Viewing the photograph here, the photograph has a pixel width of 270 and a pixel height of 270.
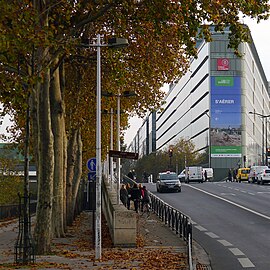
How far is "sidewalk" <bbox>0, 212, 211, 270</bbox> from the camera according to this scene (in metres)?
13.8

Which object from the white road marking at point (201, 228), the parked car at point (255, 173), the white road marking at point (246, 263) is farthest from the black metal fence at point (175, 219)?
the parked car at point (255, 173)

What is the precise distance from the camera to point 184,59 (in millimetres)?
27156

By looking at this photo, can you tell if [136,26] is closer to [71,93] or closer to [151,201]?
[71,93]

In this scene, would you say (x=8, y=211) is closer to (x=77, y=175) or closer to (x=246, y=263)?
(x=77, y=175)

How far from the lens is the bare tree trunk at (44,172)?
15812 millimetres

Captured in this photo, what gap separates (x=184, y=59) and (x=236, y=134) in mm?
82082

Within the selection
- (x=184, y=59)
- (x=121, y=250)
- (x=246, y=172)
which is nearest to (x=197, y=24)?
(x=121, y=250)

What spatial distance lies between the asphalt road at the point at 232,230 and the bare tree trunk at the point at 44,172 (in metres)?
4.20

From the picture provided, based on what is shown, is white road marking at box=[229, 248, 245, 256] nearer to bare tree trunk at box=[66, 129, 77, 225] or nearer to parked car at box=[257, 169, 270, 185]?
bare tree trunk at box=[66, 129, 77, 225]

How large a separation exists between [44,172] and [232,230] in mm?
9262

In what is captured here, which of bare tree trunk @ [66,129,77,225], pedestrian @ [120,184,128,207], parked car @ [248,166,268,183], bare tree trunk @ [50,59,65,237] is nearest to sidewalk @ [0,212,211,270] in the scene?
bare tree trunk @ [50,59,65,237]

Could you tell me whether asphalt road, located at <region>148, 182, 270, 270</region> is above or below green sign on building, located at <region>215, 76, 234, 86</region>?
below

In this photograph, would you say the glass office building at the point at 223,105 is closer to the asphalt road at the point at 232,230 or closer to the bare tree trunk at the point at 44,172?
the asphalt road at the point at 232,230

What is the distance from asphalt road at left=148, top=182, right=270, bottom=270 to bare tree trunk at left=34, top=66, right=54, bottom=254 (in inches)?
165
